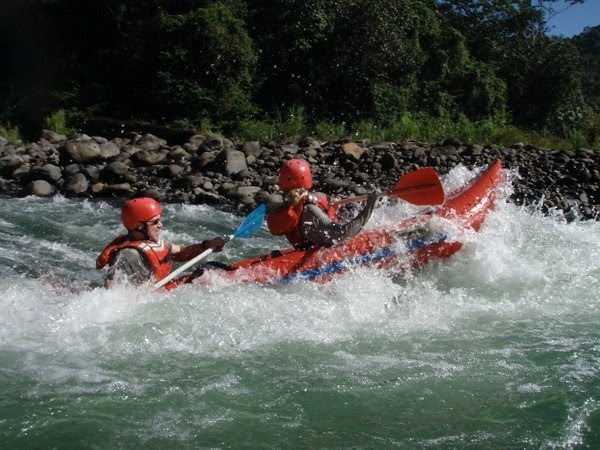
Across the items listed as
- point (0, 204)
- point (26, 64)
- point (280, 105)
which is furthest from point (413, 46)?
point (0, 204)

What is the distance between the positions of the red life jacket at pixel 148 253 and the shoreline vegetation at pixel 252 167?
4.54 m

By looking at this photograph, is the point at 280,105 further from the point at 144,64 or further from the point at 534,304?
the point at 534,304

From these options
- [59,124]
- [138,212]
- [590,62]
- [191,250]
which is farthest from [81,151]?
[590,62]

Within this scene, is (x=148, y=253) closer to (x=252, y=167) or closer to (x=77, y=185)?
(x=77, y=185)

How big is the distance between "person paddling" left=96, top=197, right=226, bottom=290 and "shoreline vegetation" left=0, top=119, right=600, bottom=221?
181 inches

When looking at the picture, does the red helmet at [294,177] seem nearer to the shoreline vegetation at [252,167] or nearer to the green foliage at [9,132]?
the shoreline vegetation at [252,167]

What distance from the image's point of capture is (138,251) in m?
5.11

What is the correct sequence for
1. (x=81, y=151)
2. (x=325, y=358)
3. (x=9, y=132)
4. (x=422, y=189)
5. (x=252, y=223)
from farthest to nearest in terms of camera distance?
(x=9, y=132)
(x=81, y=151)
(x=252, y=223)
(x=422, y=189)
(x=325, y=358)

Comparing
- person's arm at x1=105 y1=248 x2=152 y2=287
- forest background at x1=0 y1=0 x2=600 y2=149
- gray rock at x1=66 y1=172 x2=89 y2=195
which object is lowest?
gray rock at x1=66 y1=172 x2=89 y2=195

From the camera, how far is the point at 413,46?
18.1 metres

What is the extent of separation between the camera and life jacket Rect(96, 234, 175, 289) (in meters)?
5.07

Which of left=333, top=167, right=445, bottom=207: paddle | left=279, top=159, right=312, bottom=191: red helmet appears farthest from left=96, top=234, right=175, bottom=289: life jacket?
left=333, top=167, right=445, bottom=207: paddle

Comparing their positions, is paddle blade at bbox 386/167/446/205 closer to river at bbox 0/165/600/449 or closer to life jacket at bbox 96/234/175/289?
river at bbox 0/165/600/449

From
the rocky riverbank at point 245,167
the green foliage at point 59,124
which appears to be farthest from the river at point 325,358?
the green foliage at point 59,124
